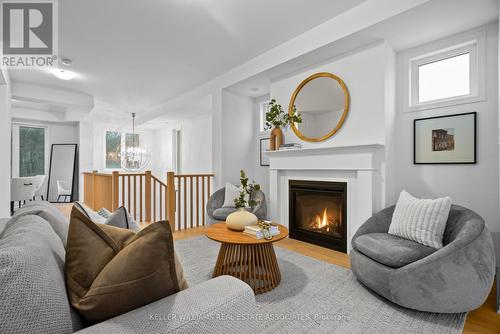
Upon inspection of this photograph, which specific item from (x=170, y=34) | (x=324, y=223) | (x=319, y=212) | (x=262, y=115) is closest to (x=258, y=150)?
(x=262, y=115)

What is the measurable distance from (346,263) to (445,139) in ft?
5.48

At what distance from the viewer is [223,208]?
382 centimetres

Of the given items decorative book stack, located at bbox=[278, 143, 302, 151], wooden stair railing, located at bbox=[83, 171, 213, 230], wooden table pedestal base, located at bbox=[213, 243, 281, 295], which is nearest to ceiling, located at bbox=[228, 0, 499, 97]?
decorative book stack, located at bbox=[278, 143, 302, 151]

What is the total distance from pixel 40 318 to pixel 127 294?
0.22 meters

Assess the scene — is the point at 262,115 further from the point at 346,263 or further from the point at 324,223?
the point at 346,263

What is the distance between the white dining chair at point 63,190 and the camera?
703cm

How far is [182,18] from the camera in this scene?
2646 millimetres

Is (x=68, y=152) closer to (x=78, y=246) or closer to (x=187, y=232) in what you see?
(x=187, y=232)

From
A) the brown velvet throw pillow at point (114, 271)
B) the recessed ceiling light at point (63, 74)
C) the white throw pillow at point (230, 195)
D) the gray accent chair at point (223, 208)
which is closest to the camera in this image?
the brown velvet throw pillow at point (114, 271)

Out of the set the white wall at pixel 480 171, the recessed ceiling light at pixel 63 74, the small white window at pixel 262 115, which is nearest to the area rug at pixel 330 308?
the white wall at pixel 480 171

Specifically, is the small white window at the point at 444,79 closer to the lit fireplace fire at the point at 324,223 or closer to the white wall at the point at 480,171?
the white wall at the point at 480,171

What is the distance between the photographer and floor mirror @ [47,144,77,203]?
709 centimetres

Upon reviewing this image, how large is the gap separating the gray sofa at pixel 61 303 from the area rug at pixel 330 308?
93 centimetres

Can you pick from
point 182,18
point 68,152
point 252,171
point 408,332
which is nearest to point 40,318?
point 408,332
